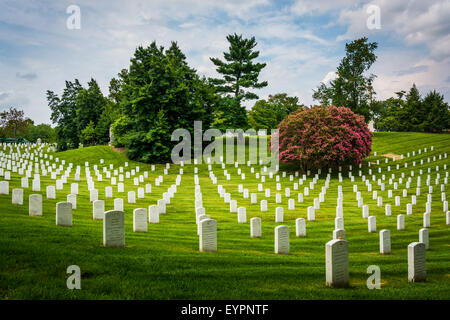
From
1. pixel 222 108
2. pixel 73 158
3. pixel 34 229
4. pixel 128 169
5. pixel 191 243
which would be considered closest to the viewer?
pixel 34 229

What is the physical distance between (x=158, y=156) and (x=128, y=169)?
4295mm

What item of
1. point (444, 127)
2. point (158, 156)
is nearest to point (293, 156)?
point (158, 156)

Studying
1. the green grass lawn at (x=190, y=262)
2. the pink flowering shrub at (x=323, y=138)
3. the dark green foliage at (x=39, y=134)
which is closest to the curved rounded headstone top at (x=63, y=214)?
the green grass lawn at (x=190, y=262)

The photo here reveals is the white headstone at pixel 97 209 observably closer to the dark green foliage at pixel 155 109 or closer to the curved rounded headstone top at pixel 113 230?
the curved rounded headstone top at pixel 113 230

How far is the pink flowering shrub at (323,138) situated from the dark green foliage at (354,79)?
19.6 m

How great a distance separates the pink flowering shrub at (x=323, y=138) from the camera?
1422 inches

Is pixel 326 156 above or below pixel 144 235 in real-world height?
above

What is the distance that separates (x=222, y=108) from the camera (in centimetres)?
5475

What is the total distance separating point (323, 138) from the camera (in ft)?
120

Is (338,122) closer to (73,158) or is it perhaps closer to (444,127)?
(73,158)

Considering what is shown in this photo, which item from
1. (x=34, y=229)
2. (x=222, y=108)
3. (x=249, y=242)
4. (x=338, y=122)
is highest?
(x=222, y=108)

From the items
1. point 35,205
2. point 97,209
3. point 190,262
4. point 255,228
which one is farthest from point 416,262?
point 35,205

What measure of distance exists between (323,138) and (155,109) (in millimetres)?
23134

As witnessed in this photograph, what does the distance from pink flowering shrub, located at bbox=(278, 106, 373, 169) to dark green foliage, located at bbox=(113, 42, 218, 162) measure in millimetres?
15087
